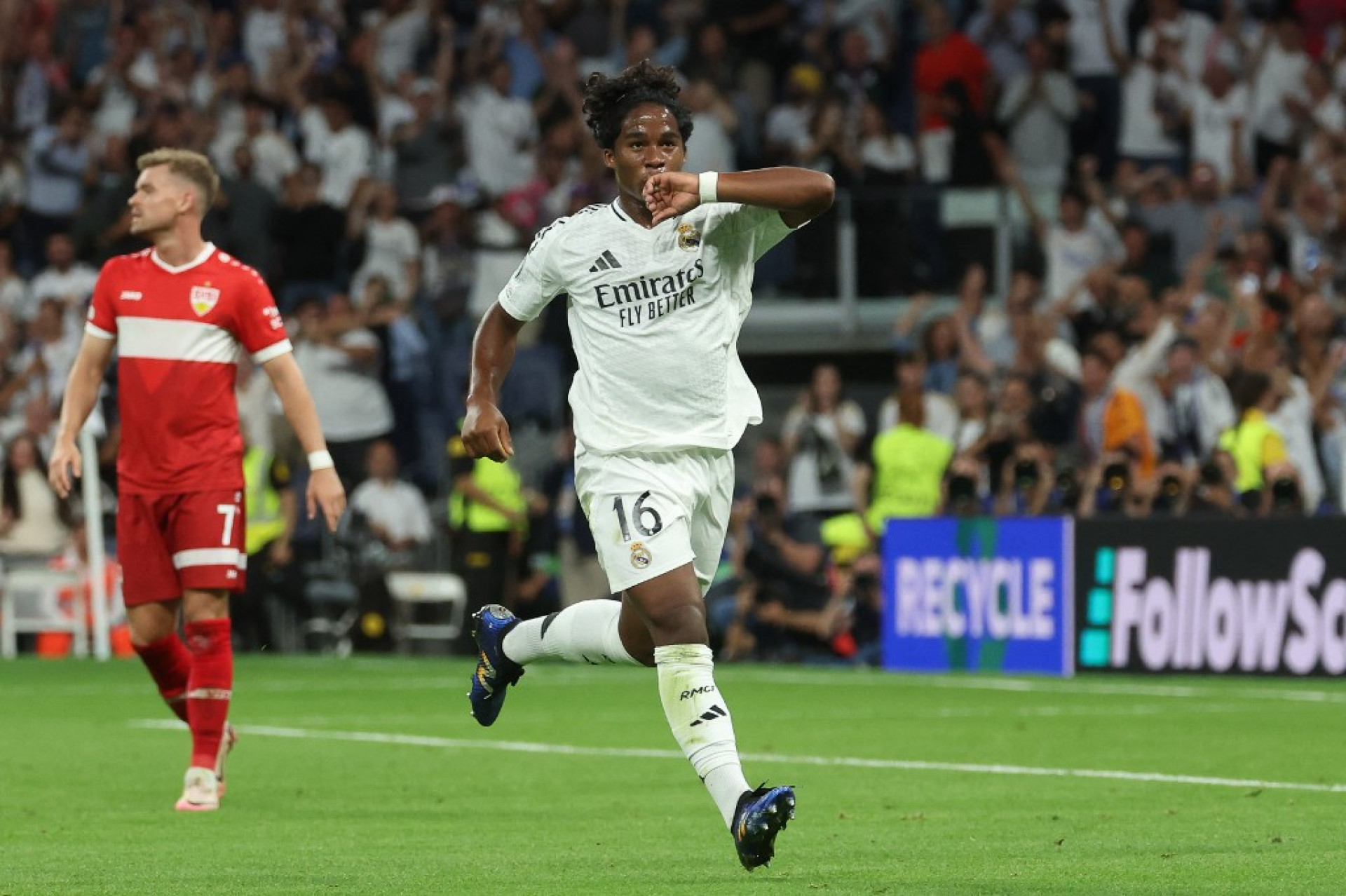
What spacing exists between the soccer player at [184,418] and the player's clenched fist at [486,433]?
188 cm

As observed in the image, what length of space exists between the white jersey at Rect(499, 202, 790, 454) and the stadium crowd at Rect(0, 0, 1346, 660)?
10.1 metres

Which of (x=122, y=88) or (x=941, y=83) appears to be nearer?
(x=941, y=83)

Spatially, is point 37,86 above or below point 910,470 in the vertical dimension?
above

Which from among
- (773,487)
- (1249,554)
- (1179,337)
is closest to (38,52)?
(773,487)

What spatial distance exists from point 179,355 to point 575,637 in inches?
88.9

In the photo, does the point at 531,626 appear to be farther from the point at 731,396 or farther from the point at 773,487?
the point at 773,487

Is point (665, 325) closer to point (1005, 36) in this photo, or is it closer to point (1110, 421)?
point (1110, 421)

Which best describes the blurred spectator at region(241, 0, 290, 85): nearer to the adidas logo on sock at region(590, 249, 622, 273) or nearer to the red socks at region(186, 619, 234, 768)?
the red socks at region(186, 619, 234, 768)

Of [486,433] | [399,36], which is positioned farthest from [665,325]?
[399,36]

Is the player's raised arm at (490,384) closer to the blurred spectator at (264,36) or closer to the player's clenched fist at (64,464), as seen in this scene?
the player's clenched fist at (64,464)

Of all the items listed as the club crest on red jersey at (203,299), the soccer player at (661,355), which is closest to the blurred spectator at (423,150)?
the club crest on red jersey at (203,299)

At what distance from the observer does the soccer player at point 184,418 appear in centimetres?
948

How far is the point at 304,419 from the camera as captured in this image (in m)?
9.55

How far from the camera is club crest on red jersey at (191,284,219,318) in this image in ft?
31.4
